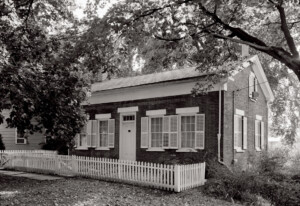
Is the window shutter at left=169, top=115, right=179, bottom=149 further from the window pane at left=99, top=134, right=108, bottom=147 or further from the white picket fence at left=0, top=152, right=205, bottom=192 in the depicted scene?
the window pane at left=99, top=134, right=108, bottom=147

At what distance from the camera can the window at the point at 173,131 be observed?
1531 cm

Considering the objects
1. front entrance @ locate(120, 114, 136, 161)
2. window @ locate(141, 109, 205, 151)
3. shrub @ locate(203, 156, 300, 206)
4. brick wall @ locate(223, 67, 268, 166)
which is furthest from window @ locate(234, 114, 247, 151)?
front entrance @ locate(120, 114, 136, 161)

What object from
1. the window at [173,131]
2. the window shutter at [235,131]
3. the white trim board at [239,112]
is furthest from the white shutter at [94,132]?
the white trim board at [239,112]

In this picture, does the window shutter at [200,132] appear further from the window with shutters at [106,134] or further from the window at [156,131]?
the window with shutters at [106,134]

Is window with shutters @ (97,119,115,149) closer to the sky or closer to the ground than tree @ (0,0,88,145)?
closer to the ground

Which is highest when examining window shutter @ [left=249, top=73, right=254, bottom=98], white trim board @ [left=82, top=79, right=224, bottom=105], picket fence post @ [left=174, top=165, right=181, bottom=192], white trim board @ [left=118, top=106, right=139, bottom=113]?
window shutter @ [left=249, top=73, right=254, bottom=98]

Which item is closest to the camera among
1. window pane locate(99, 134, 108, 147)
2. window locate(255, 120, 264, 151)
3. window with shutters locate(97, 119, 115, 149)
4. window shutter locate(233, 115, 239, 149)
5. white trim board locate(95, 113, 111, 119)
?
window shutter locate(233, 115, 239, 149)

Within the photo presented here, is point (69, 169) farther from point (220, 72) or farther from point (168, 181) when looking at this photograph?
point (220, 72)

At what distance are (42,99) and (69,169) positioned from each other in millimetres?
4586

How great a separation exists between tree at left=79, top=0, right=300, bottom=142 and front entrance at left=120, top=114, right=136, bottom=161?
5.38 m

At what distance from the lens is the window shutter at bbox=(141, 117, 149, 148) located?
56.7 feet

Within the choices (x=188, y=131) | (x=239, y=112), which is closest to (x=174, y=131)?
(x=188, y=131)

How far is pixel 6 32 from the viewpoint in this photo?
32.9ft

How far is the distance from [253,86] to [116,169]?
9727 millimetres
